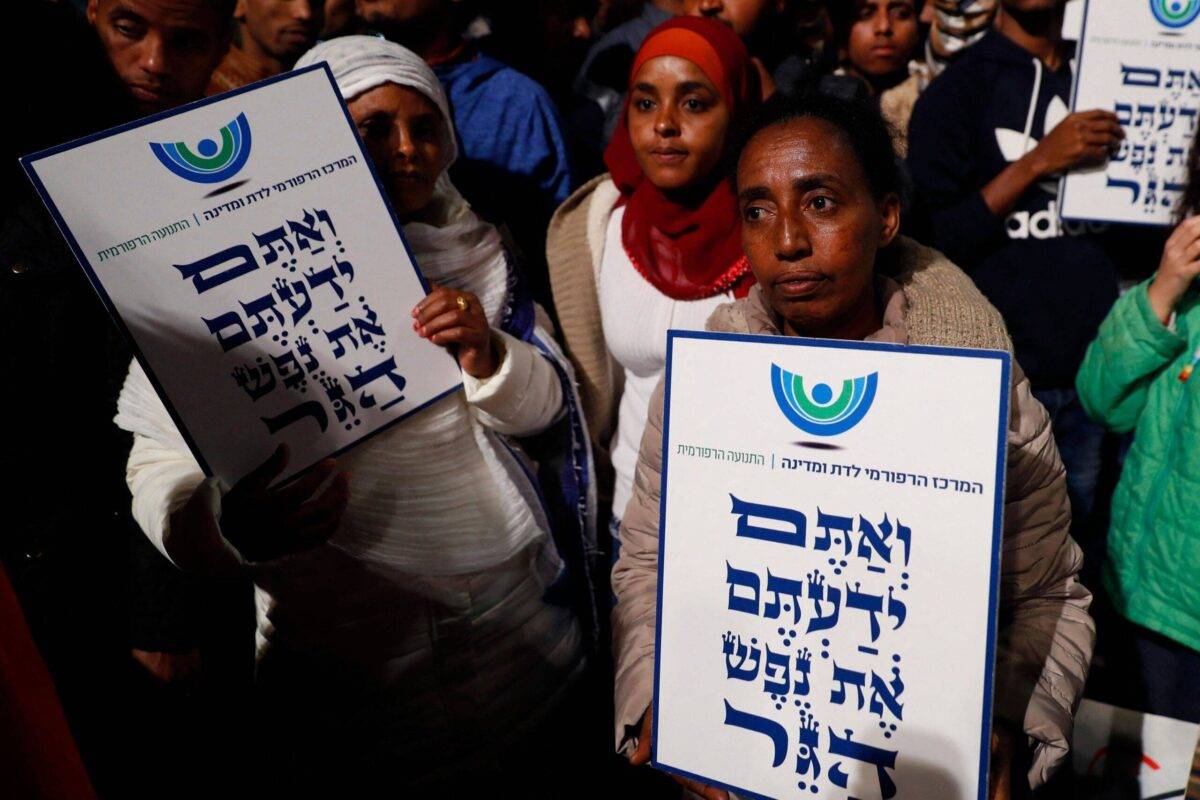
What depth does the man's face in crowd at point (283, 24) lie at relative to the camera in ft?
8.68

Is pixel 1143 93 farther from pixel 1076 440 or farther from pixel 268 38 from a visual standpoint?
pixel 268 38

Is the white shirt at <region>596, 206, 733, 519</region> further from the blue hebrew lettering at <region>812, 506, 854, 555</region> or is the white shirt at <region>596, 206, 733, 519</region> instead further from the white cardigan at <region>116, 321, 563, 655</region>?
the blue hebrew lettering at <region>812, 506, 854, 555</region>

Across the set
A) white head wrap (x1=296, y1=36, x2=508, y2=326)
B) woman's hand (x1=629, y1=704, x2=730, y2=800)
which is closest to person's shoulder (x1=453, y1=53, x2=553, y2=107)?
white head wrap (x1=296, y1=36, x2=508, y2=326)

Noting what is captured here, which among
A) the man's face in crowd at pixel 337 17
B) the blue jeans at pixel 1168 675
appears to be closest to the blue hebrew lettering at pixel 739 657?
the blue jeans at pixel 1168 675

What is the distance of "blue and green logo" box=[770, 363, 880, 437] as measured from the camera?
1.17 m

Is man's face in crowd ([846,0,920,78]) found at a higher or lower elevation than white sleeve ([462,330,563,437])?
higher

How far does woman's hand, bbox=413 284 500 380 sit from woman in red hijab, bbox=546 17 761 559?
0.44 meters

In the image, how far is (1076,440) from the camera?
2588 mm

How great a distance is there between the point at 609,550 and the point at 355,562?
3.02ft

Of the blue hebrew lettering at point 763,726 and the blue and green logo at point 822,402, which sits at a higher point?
the blue and green logo at point 822,402

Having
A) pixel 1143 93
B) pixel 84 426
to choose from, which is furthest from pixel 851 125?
pixel 84 426

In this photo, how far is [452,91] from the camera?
279 cm

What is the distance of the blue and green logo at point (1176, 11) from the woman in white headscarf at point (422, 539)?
161 centimetres

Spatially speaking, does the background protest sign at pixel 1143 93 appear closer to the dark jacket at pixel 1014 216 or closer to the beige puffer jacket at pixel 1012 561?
the dark jacket at pixel 1014 216
